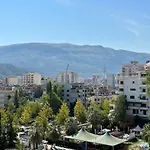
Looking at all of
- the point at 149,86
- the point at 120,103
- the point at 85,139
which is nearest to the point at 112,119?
the point at 120,103

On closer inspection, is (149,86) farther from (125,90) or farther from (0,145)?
(125,90)

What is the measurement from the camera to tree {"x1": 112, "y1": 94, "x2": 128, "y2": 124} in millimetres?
38656

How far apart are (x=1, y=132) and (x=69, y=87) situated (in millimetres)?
35622

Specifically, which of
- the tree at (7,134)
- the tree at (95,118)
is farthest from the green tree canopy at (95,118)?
the tree at (7,134)

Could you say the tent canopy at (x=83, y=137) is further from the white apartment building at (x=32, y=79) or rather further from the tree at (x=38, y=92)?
the white apartment building at (x=32, y=79)

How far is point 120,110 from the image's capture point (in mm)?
39000

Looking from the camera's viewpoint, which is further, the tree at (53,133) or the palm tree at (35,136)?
the tree at (53,133)

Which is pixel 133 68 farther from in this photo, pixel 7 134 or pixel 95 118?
pixel 7 134

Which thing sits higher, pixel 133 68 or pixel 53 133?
pixel 133 68

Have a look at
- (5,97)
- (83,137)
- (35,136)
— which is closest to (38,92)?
(5,97)

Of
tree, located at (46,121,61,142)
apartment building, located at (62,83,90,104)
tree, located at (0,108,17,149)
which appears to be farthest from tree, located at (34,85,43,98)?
tree, located at (0,108,17,149)

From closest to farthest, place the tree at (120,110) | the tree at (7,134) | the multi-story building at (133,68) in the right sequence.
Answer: the tree at (7,134) → the tree at (120,110) → the multi-story building at (133,68)

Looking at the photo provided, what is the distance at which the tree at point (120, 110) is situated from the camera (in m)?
38.7

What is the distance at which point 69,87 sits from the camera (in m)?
63.0
